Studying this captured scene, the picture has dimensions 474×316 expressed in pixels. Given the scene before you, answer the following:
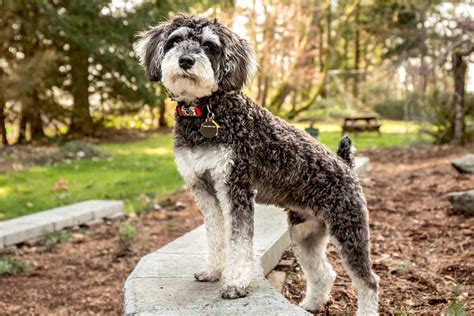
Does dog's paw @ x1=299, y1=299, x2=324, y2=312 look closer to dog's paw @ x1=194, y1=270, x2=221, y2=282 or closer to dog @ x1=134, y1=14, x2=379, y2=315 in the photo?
dog @ x1=134, y1=14, x2=379, y2=315

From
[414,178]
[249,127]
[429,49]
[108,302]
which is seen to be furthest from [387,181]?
[249,127]

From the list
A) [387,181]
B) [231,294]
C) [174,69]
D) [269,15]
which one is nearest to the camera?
[174,69]

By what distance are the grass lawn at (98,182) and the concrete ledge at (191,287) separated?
13.1 ft

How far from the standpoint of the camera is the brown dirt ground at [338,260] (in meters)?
4.66


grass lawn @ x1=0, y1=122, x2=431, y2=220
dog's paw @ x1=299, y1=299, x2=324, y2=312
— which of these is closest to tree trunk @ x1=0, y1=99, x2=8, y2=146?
grass lawn @ x1=0, y1=122, x2=431, y2=220

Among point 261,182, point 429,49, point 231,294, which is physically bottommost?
point 231,294

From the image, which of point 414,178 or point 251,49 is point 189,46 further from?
point 414,178

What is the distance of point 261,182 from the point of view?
374cm

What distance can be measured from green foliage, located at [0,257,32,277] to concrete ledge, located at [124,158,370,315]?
199cm

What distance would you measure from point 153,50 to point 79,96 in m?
17.3

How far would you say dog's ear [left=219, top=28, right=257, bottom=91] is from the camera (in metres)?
3.56

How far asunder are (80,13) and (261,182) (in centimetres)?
1594

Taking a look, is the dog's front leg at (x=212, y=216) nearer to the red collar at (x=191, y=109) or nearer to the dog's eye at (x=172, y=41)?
the red collar at (x=191, y=109)

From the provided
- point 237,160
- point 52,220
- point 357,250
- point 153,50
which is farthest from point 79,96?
point 357,250
